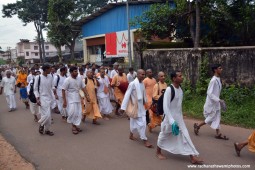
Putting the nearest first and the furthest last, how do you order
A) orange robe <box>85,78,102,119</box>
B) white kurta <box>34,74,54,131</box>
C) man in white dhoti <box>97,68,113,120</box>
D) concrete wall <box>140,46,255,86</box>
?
white kurta <box>34,74,54,131</box>, orange robe <box>85,78,102,119</box>, man in white dhoti <box>97,68,113,120</box>, concrete wall <box>140,46,255,86</box>

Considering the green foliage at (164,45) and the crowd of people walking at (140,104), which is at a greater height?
the green foliage at (164,45)

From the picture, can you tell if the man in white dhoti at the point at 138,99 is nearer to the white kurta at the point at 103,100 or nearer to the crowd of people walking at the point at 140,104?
the crowd of people walking at the point at 140,104

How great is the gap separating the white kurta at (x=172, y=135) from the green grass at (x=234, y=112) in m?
3.48

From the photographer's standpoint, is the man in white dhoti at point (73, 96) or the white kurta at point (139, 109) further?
the man in white dhoti at point (73, 96)

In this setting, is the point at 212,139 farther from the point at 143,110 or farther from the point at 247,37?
the point at 247,37

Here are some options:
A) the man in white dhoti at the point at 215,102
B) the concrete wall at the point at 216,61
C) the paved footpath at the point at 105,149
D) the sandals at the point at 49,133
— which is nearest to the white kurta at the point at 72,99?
the paved footpath at the point at 105,149

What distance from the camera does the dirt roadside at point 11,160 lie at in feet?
19.1

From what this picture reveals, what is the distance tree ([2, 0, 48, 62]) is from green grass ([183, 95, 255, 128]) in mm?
30640

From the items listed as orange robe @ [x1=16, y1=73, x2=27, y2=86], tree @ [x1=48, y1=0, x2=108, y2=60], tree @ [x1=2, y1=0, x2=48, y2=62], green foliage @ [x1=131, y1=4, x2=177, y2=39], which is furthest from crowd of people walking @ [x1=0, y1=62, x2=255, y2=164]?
tree @ [x1=2, y1=0, x2=48, y2=62]

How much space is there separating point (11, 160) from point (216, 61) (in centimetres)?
829

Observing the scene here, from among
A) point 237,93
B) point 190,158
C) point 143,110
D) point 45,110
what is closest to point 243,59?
point 237,93

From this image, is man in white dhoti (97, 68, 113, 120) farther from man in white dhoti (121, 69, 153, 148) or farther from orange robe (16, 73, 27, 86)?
orange robe (16, 73, 27, 86)

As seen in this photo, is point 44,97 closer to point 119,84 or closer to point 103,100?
point 103,100

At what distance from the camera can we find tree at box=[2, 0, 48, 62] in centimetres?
3678
